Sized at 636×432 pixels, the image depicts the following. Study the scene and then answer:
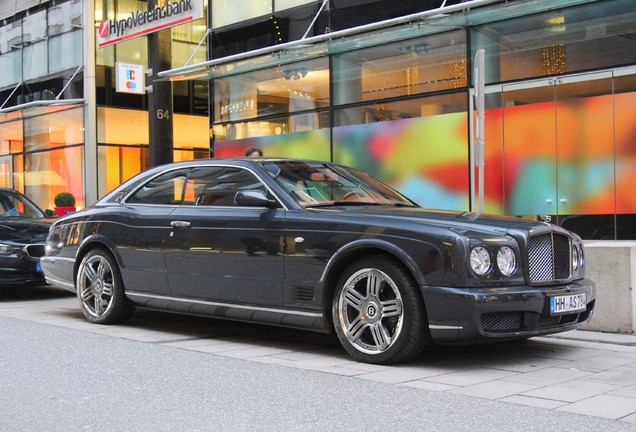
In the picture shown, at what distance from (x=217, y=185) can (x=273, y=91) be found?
952cm

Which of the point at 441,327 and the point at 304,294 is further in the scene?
the point at 304,294

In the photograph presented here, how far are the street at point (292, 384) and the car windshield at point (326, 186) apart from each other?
126 centimetres

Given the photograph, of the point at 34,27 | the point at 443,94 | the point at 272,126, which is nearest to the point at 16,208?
the point at 272,126

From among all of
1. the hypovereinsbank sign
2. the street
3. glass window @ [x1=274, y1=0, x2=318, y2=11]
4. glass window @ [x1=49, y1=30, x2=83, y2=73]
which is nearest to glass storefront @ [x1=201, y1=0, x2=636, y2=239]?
glass window @ [x1=274, y1=0, x2=318, y2=11]

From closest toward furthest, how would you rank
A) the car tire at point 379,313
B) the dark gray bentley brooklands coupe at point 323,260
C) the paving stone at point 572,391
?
the paving stone at point 572,391
the dark gray bentley brooklands coupe at point 323,260
the car tire at point 379,313

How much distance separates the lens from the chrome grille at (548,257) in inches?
222

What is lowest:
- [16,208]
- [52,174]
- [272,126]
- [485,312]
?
[485,312]

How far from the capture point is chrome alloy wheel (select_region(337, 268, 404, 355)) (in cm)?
570

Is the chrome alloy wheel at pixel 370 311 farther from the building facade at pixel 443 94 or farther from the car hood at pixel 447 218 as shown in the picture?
the building facade at pixel 443 94

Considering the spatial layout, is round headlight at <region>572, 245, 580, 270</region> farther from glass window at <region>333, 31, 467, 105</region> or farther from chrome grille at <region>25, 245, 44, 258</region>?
glass window at <region>333, 31, 467, 105</region>

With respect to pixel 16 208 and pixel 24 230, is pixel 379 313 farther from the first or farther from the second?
pixel 16 208

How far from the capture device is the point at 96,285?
804 cm

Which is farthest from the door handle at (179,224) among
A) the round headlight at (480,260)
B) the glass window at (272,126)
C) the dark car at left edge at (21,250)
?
the glass window at (272,126)

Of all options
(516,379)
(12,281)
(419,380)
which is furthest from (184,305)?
(12,281)
